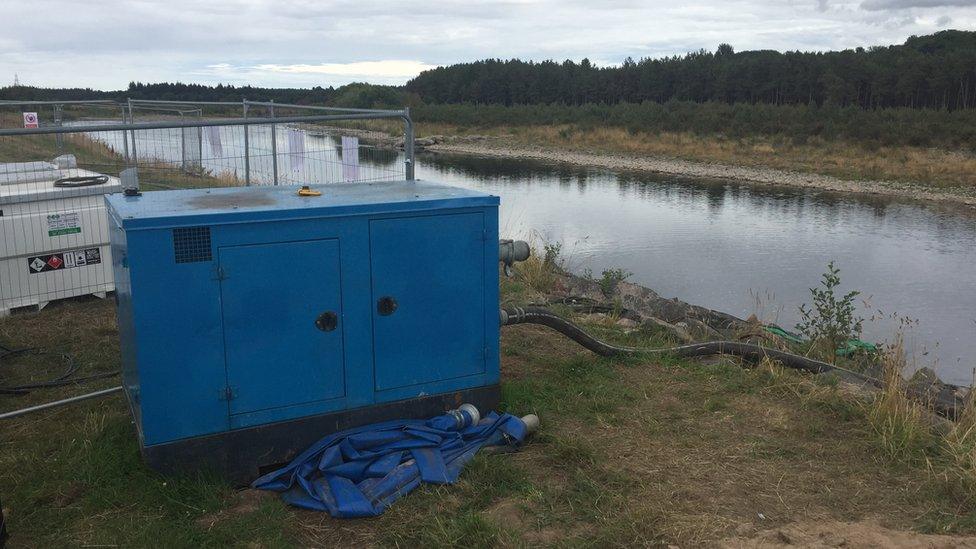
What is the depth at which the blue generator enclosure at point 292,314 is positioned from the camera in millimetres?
4270

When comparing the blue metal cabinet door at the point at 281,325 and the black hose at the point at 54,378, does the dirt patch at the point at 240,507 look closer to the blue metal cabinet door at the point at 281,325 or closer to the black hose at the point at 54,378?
the blue metal cabinet door at the point at 281,325

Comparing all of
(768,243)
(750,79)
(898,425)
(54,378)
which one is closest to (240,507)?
(54,378)

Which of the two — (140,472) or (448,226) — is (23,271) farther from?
(448,226)

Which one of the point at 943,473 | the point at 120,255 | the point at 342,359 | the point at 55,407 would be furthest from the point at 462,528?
the point at 55,407

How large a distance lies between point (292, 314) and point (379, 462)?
94 centimetres

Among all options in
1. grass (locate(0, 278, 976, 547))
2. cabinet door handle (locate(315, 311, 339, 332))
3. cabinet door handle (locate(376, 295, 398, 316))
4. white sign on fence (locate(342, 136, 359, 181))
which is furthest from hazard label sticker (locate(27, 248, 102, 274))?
cabinet door handle (locate(376, 295, 398, 316))

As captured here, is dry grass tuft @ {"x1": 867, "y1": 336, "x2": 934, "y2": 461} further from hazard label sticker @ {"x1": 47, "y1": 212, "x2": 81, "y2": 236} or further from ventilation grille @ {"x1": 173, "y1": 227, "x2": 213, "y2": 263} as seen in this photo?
hazard label sticker @ {"x1": 47, "y1": 212, "x2": 81, "y2": 236}

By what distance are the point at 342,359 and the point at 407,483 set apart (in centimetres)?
83

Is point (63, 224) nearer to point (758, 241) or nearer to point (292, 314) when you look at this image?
point (292, 314)

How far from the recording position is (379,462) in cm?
448

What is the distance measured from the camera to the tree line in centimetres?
5131

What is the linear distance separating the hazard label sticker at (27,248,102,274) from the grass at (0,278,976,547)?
7.48 feet

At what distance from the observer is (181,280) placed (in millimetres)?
4242

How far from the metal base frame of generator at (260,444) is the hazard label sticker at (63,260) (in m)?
4.18
